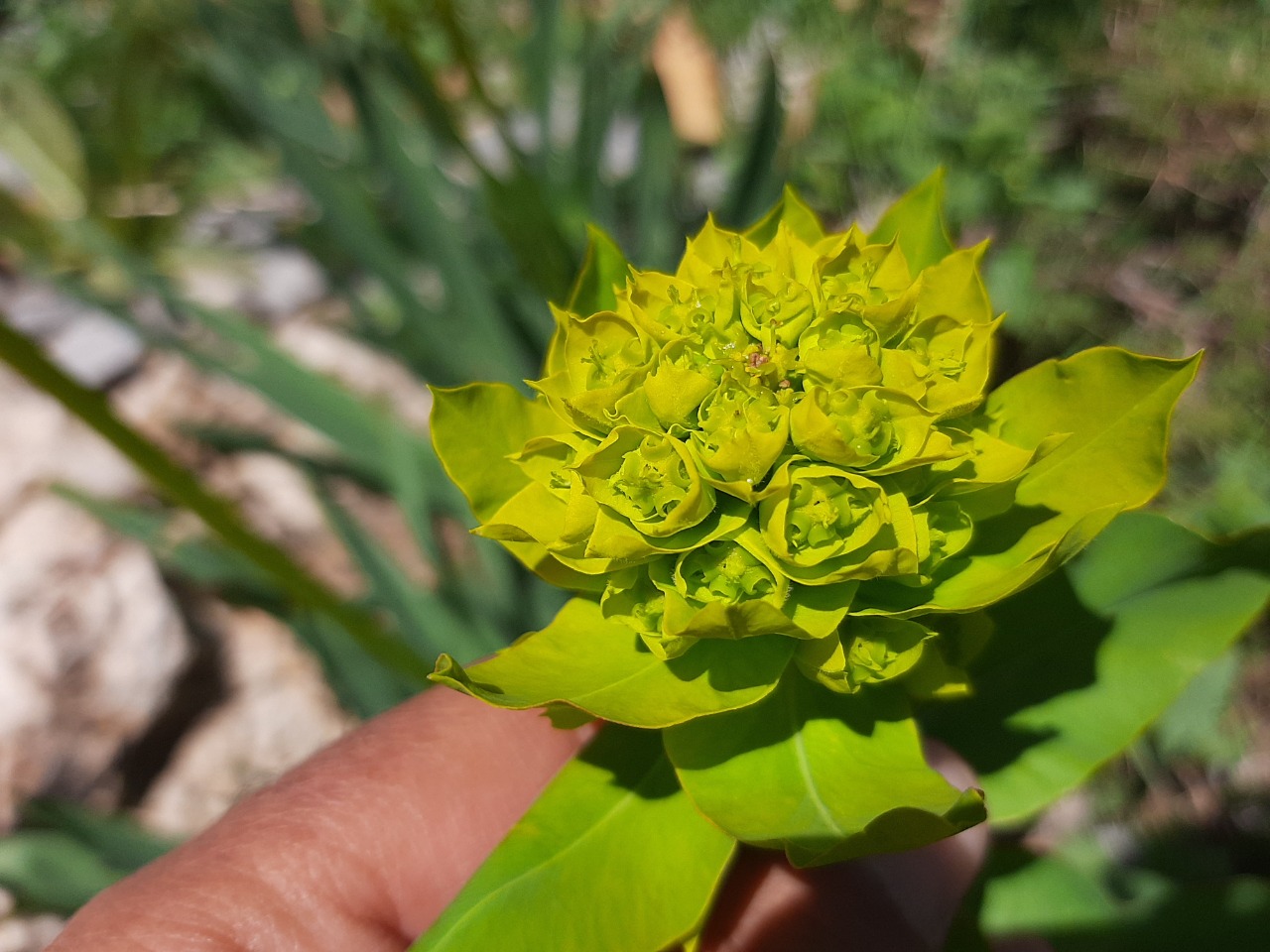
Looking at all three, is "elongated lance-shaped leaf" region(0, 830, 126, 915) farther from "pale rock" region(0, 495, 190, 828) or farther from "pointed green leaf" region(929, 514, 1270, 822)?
"pointed green leaf" region(929, 514, 1270, 822)


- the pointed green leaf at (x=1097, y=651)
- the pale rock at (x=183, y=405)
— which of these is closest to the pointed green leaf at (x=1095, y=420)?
the pointed green leaf at (x=1097, y=651)

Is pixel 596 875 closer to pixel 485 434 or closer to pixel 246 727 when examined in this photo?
pixel 485 434

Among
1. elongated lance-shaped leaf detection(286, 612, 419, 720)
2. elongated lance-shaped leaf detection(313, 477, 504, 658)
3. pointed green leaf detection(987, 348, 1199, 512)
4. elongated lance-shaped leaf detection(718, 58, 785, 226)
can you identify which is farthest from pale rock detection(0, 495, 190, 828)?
pointed green leaf detection(987, 348, 1199, 512)

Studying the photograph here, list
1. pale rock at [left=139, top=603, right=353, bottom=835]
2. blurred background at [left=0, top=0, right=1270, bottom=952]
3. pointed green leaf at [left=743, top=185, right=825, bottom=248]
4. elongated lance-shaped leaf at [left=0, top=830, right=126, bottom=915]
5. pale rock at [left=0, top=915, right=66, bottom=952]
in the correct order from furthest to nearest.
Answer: pale rock at [left=139, top=603, right=353, bottom=835] → pale rock at [left=0, top=915, right=66, bottom=952] → blurred background at [left=0, top=0, right=1270, bottom=952] → elongated lance-shaped leaf at [left=0, top=830, right=126, bottom=915] → pointed green leaf at [left=743, top=185, right=825, bottom=248]

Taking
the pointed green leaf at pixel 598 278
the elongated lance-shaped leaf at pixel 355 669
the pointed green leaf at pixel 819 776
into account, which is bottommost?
the elongated lance-shaped leaf at pixel 355 669

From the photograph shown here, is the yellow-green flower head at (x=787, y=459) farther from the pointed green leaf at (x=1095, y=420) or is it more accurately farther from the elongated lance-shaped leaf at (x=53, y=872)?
the elongated lance-shaped leaf at (x=53, y=872)
